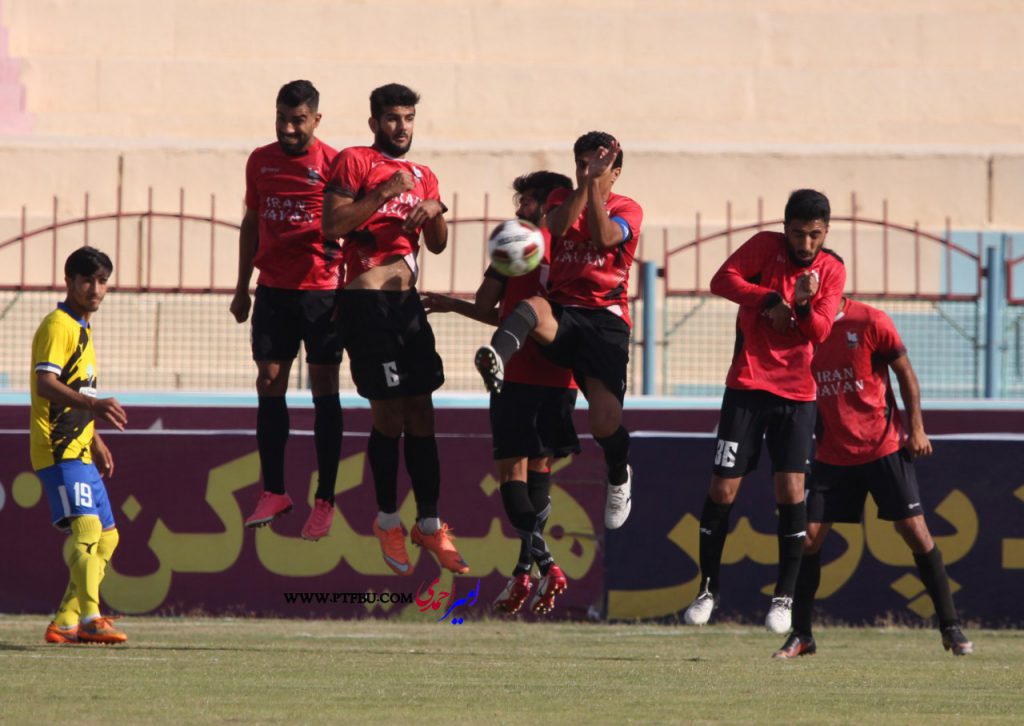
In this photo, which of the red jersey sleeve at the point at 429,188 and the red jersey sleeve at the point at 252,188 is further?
the red jersey sleeve at the point at 252,188

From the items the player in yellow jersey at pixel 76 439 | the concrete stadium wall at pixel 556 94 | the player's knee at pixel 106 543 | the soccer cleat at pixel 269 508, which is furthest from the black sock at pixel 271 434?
the concrete stadium wall at pixel 556 94

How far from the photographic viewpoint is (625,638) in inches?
489

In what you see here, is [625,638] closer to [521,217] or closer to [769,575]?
[769,575]

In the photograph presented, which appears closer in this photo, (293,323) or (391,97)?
(391,97)

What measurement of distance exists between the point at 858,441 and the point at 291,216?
12.3 feet

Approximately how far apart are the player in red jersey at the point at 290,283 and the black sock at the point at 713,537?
2.25m

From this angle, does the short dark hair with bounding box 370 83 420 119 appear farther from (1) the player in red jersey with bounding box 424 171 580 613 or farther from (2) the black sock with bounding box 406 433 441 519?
(2) the black sock with bounding box 406 433 441 519

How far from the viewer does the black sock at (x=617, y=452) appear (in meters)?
9.91

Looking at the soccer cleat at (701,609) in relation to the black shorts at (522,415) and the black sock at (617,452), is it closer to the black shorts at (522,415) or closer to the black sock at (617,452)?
the black sock at (617,452)

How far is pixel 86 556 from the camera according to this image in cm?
1056

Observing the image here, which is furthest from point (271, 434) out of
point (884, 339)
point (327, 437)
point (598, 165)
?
point (884, 339)

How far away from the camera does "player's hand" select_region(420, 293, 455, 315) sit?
1010 centimetres

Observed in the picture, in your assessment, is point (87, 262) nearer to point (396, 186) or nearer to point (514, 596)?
point (396, 186)
